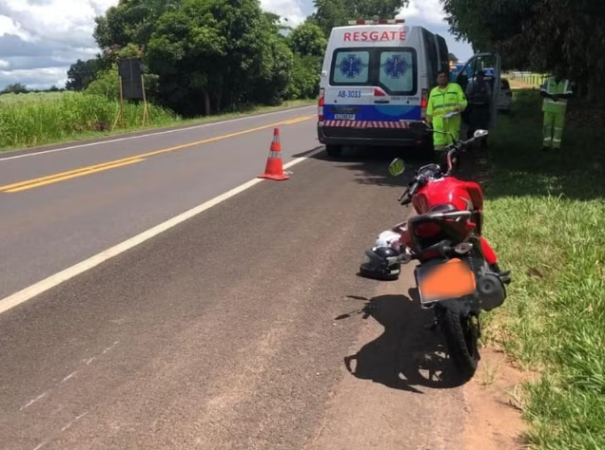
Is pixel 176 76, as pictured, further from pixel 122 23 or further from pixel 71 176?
pixel 71 176

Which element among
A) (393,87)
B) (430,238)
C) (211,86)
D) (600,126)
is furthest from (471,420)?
(211,86)

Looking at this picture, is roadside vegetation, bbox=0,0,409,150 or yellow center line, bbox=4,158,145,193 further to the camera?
roadside vegetation, bbox=0,0,409,150

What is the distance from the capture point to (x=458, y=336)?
3.81 m

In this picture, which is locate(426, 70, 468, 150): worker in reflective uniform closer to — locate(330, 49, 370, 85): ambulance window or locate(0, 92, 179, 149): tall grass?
locate(330, 49, 370, 85): ambulance window

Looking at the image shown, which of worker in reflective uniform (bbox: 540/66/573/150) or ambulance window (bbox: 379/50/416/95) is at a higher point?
ambulance window (bbox: 379/50/416/95)

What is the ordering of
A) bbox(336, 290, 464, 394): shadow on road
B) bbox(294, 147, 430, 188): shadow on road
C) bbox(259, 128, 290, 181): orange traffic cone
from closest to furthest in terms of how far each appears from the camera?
bbox(336, 290, 464, 394): shadow on road
bbox(294, 147, 430, 188): shadow on road
bbox(259, 128, 290, 181): orange traffic cone

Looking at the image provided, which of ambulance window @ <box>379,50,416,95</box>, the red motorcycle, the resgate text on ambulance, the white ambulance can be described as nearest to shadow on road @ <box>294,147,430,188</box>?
the white ambulance

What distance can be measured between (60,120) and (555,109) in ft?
52.8

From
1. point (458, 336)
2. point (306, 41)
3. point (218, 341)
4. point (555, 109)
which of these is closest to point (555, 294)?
point (458, 336)

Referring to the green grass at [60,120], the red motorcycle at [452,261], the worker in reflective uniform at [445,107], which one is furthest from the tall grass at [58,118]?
the red motorcycle at [452,261]

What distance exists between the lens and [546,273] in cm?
557

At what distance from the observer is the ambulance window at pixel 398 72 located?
13.0 m

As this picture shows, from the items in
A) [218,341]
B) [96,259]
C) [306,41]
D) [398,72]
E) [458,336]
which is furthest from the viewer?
[306,41]

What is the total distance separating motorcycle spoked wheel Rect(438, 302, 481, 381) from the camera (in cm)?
381
